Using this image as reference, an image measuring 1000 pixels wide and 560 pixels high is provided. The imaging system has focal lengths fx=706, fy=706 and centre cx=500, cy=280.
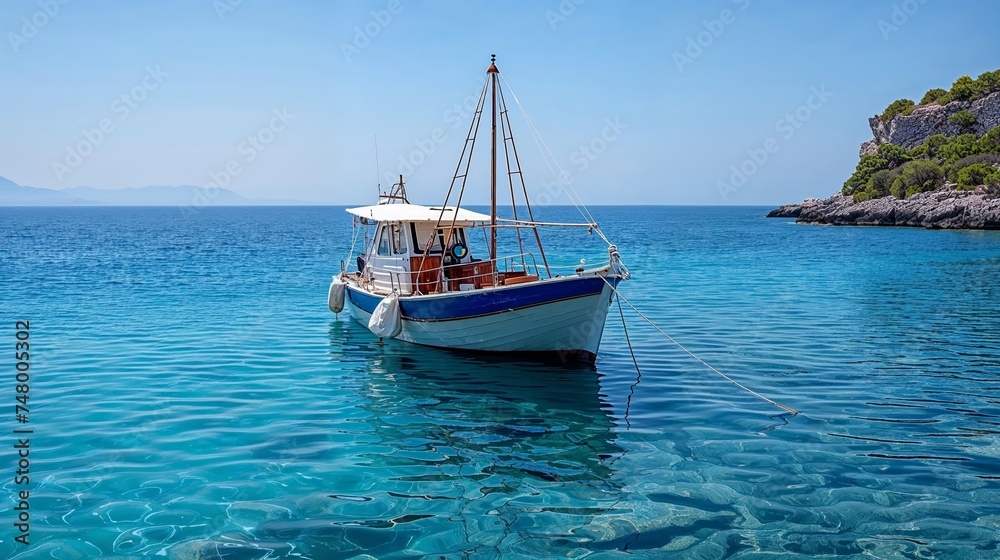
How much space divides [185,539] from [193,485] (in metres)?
1.54

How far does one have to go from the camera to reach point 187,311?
79.5 feet

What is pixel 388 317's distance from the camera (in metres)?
18.2

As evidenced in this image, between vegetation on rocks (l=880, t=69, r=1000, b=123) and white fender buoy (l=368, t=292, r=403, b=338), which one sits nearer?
white fender buoy (l=368, t=292, r=403, b=338)

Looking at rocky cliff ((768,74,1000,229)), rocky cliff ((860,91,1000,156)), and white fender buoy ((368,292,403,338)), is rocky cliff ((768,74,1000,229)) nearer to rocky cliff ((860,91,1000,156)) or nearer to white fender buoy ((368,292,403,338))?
rocky cliff ((860,91,1000,156))

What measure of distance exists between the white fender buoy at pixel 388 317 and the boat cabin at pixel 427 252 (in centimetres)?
57

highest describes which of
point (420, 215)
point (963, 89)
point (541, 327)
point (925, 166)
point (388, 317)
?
point (963, 89)

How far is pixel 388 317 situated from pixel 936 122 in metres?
113

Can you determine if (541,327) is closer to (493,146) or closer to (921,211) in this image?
(493,146)

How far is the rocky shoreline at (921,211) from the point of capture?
6875 cm

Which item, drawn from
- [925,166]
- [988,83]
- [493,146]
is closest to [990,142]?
[925,166]

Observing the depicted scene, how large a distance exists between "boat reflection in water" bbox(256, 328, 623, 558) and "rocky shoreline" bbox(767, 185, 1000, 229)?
228 feet

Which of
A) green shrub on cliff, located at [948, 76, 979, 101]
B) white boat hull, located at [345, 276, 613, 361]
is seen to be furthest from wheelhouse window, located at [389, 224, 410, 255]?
green shrub on cliff, located at [948, 76, 979, 101]

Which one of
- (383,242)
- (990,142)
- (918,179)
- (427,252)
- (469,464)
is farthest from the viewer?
(918,179)

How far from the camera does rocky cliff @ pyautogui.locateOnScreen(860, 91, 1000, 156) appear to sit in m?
97.1
